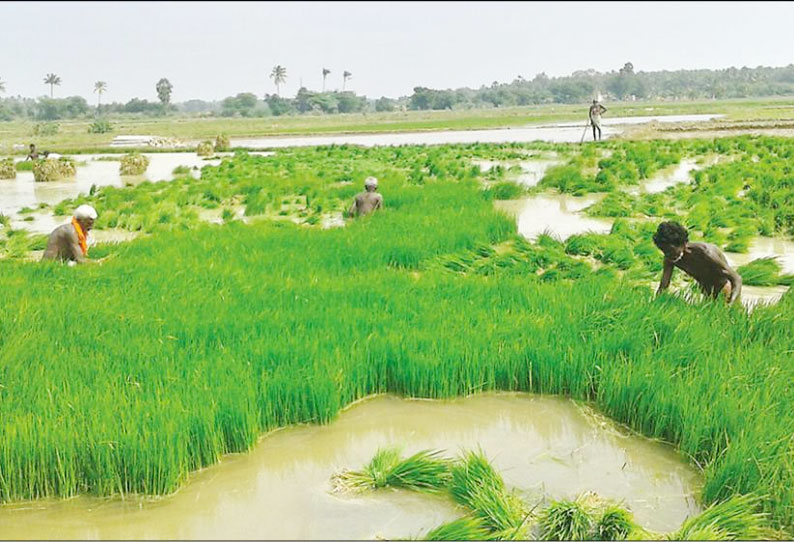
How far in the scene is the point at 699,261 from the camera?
4.76 metres

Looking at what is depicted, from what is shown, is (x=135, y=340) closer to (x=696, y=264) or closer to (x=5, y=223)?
(x=696, y=264)

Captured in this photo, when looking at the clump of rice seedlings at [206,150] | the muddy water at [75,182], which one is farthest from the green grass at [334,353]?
the clump of rice seedlings at [206,150]

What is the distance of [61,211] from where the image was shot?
11977 mm

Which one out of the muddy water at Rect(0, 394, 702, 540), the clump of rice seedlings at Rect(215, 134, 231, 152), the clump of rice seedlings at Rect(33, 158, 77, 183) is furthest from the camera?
the clump of rice seedlings at Rect(215, 134, 231, 152)

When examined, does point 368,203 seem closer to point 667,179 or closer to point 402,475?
point 402,475

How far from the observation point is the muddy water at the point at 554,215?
925cm

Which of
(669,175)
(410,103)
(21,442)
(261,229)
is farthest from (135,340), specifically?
(410,103)

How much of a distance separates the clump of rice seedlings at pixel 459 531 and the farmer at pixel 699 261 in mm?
2669

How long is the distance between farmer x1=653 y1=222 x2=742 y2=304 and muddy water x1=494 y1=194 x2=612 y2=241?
143 inches

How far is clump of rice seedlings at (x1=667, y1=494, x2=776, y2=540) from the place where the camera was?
8.39ft

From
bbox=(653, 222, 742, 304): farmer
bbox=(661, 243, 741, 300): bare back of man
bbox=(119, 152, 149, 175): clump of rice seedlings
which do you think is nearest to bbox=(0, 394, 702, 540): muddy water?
bbox=(653, 222, 742, 304): farmer

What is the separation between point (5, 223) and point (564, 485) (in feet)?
34.0

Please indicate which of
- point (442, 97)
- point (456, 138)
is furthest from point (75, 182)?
point (442, 97)

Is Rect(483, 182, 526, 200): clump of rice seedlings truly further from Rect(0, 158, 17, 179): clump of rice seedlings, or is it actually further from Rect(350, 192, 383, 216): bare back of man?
Rect(0, 158, 17, 179): clump of rice seedlings
